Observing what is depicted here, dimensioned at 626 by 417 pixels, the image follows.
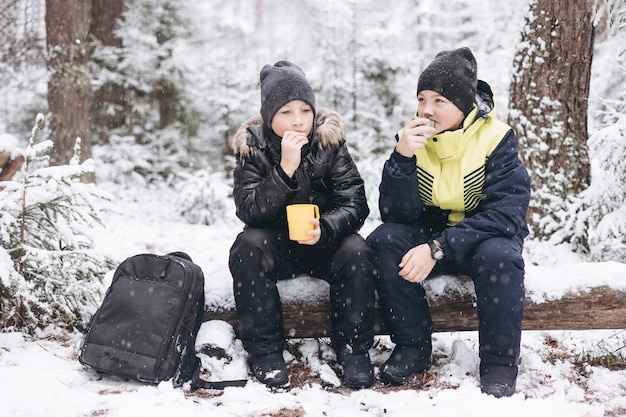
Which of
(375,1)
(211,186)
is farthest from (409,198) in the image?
(375,1)

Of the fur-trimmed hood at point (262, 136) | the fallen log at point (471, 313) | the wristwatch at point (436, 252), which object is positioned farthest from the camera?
the fur-trimmed hood at point (262, 136)

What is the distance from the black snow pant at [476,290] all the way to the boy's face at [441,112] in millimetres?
638

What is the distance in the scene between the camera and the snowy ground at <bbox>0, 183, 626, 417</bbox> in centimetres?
238

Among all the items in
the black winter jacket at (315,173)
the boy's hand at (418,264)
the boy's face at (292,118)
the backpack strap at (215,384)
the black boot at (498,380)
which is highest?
the boy's face at (292,118)

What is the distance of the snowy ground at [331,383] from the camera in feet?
7.82

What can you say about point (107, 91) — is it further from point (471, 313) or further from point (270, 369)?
point (471, 313)

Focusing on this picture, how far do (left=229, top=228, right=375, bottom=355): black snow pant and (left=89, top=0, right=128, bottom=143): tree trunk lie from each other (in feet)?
28.9

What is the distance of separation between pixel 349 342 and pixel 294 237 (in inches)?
28.3

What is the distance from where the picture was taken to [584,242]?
15.9 feet

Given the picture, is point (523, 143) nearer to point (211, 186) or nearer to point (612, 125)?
point (612, 125)

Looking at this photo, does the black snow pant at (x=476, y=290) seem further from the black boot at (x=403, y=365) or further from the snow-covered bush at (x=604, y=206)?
the snow-covered bush at (x=604, y=206)

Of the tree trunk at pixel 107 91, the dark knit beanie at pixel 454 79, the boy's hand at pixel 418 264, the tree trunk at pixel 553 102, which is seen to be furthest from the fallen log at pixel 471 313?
the tree trunk at pixel 107 91

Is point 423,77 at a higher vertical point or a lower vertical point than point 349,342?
higher

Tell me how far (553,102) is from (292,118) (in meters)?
2.92
